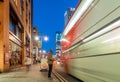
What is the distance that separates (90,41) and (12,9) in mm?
21980

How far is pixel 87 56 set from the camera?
8.60 meters

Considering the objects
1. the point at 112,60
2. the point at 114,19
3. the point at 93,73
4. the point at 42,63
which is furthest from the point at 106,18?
the point at 42,63

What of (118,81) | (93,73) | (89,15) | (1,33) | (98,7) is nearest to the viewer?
(118,81)

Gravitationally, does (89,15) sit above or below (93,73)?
above

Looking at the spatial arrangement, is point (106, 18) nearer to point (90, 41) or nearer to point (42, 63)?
point (90, 41)

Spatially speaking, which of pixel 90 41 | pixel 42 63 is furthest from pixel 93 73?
pixel 42 63

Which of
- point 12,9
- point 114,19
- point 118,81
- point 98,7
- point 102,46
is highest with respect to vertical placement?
point 12,9

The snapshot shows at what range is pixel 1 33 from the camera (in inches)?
947

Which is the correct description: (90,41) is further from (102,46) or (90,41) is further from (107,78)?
(107,78)

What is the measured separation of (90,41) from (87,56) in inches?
32.6

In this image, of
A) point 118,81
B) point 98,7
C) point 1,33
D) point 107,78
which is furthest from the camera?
point 1,33

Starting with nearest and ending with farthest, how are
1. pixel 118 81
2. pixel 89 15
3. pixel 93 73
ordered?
pixel 118 81 < pixel 93 73 < pixel 89 15

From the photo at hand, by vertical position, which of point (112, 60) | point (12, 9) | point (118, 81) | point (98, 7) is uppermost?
point (12, 9)

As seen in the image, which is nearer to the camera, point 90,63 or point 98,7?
point 98,7
